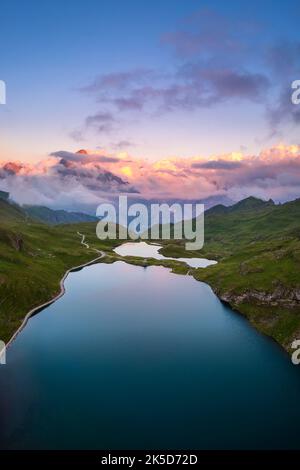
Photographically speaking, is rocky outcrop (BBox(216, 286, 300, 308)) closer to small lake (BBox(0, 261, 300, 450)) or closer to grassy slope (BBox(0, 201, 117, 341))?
small lake (BBox(0, 261, 300, 450))

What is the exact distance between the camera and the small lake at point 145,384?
5899 centimetres

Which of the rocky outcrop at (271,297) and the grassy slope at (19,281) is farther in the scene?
the rocky outcrop at (271,297)

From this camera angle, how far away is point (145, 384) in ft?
248

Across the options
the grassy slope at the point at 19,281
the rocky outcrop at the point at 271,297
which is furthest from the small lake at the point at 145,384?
the rocky outcrop at the point at 271,297

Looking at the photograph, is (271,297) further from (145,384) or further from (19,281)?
(19,281)

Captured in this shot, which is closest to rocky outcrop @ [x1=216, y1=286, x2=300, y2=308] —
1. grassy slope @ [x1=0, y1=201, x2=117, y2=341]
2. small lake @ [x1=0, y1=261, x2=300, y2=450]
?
small lake @ [x1=0, y1=261, x2=300, y2=450]

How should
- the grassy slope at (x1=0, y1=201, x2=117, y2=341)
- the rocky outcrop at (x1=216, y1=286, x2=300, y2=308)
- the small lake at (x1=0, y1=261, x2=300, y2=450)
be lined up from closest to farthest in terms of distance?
1. the small lake at (x1=0, y1=261, x2=300, y2=450)
2. the grassy slope at (x1=0, y1=201, x2=117, y2=341)
3. the rocky outcrop at (x1=216, y1=286, x2=300, y2=308)

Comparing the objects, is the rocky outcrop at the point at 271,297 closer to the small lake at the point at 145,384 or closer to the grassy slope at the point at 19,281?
the small lake at the point at 145,384

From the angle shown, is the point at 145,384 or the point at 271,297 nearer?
the point at 145,384

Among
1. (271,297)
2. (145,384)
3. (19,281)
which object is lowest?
(145,384)

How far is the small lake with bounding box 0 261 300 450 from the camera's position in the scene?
5899 cm

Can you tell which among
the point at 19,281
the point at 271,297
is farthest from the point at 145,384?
the point at 19,281
